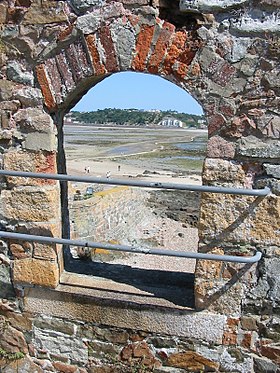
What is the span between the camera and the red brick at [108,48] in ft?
9.25

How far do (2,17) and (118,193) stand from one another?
27.2 feet

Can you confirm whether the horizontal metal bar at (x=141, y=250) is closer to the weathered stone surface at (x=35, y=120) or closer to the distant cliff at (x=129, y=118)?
the weathered stone surface at (x=35, y=120)

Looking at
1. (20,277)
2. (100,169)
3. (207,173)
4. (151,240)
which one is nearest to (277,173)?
(207,173)

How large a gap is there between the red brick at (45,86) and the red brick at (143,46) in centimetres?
64

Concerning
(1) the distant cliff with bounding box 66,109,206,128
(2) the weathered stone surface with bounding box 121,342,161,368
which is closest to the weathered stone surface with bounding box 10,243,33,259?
(2) the weathered stone surface with bounding box 121,342,161,368

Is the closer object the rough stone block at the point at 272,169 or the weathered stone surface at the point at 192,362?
the rough stone block at the point at 272,169

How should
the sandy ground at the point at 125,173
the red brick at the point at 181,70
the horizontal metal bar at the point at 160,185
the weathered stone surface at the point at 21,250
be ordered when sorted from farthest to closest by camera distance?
the sandy ground at the point at 125,173, the weathered stone surface at the point at 21,250, the red brick at the point at 181,70, the horizontal metal bar at the point at 160,185

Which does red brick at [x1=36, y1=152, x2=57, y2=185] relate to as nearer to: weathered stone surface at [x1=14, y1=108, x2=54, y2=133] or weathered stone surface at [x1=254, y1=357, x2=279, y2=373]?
weathered stone surface at [x1=14, y1=108, x2=54, y2=133]

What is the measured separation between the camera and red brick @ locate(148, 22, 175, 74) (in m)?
2.72

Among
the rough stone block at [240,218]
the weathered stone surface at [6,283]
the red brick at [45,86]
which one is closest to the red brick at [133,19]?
the red brick at [45,86]

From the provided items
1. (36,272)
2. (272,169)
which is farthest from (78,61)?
(36,272)

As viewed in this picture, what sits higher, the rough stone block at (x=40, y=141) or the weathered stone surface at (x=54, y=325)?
the rough stone block at (x=40, y=141)

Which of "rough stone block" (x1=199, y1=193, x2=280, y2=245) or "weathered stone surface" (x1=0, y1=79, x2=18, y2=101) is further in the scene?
"weathered stone surface" (x1=0, y1=79, x2=18, y2=101)

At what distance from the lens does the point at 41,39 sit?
2.96m
